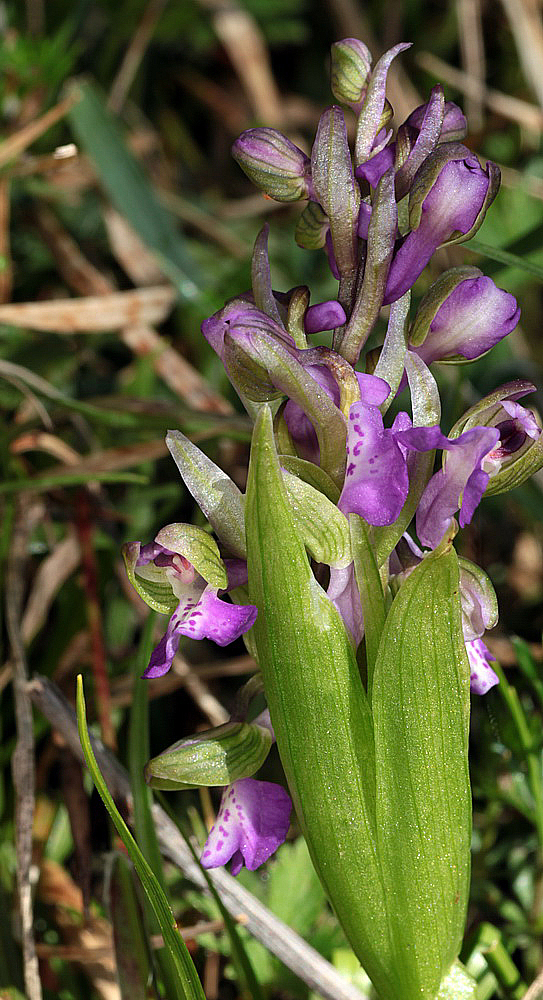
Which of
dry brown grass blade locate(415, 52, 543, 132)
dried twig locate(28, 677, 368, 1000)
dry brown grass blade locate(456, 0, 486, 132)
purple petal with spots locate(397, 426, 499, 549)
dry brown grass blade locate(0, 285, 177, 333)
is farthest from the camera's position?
dry brown grass blade locate(456, 0, 486, 132)

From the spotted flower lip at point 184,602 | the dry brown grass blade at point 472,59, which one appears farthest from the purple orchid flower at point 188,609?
the dry brown grass blade at point 472,59

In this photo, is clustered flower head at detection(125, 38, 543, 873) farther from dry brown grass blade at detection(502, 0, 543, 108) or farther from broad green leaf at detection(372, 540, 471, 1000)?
dry brown grass blade at detection(502, 0, 543, 108)

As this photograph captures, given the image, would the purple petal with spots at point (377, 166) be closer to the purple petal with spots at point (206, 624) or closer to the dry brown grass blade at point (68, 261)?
the purple petal with spots at point (206, 624)

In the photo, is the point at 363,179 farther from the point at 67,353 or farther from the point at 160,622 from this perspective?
the point at 67,353

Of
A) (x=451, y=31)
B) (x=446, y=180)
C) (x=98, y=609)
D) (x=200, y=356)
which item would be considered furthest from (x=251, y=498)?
(x=451, y=31)

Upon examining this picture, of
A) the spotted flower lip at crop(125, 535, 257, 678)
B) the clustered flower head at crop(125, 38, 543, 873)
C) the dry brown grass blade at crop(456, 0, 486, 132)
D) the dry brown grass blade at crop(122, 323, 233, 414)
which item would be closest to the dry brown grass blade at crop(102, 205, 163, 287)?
the dry brown grass blade at crop(122, 323, 233, 414)

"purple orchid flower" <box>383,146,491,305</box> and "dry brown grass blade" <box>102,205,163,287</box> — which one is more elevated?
"purple orchid flower" <box>383,146,491,305</box>
